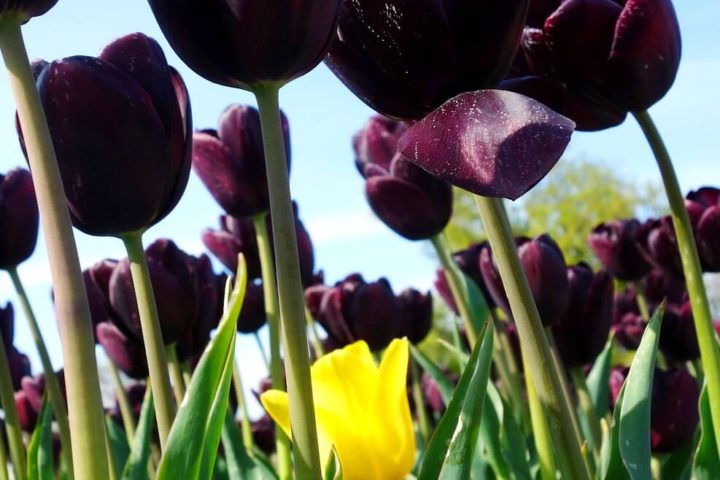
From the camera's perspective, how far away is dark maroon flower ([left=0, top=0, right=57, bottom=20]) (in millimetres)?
521

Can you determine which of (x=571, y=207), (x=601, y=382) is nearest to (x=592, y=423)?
(x=601, y=382)

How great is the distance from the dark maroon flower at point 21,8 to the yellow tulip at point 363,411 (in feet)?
1.11

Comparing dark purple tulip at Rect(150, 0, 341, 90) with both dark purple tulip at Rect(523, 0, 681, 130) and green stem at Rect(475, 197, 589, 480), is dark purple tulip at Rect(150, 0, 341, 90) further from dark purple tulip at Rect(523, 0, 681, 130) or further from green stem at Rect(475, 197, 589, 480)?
dark purple tulip at Rect(523, 0, 681, 130)

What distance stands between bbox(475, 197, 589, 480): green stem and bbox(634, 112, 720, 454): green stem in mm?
186

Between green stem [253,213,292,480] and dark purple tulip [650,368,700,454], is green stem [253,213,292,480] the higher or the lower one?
the higher one

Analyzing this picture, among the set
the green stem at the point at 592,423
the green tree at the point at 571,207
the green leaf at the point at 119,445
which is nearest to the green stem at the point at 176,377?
the green stem at the point at 592,423

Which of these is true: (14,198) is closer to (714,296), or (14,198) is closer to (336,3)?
(336,3)

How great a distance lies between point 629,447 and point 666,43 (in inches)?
12.7

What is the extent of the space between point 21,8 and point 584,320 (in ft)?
3.61

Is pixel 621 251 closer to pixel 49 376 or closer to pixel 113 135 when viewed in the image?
pixel 49 376

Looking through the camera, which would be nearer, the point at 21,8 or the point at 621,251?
the point at 21,8

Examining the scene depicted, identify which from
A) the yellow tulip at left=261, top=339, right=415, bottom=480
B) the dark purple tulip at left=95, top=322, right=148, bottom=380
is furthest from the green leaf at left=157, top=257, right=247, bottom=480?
the dark purple tulip at left=95, top=322, right=148, bottom=380

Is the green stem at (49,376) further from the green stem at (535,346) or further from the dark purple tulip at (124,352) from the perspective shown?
the green stem at (535,346)

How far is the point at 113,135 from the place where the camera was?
2.11ft
